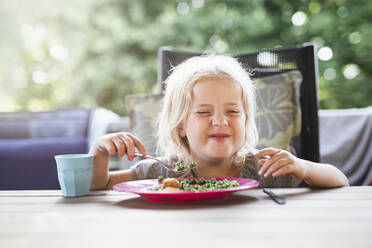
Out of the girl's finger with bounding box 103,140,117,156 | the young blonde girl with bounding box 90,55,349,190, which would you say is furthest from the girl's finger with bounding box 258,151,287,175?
the girl's finger with bounding box 103,140,117,156

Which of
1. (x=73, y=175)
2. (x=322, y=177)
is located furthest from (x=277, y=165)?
(x=73, y=175)

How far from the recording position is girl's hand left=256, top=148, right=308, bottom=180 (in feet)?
3.40

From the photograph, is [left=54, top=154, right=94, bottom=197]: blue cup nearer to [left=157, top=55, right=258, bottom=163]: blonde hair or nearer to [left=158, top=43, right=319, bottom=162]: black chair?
[left=157, top=55, right=258, bottom=163]: blonde hair

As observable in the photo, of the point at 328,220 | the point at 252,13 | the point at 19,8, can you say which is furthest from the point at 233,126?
the point at 19,8

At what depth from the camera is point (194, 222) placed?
0.69 meters

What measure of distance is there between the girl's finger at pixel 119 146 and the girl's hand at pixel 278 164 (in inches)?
16.2

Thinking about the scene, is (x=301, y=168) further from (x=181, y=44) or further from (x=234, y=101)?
(x=181, y=44)

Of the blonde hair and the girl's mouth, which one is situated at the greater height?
the blonde hair

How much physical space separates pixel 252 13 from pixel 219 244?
5379 mm

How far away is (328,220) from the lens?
2.24 ft

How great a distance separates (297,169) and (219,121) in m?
0.30

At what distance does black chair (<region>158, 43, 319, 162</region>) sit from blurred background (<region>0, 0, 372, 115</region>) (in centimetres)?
361

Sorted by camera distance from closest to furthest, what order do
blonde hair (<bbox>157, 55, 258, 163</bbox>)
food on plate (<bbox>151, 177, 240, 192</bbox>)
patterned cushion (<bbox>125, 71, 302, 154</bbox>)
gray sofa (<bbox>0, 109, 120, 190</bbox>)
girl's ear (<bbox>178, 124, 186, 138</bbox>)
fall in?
Answer: food on plate (<bbox>151, 177, 240, 192</bbox>) → blonde hair (<bbox>157, 55, 258, 163</bbox>) → girl's ear (<bbox>178, 124, 186, 138</bbox>) → patterned cushion (<bbox>125, 71, 302, 154</bbox>) → gray sofa (<bbox>0, 109, 120, 190</bbox>)

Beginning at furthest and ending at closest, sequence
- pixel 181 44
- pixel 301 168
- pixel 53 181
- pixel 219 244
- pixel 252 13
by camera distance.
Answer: pixel 181 44, pixel 252 13, pixel 53 181, pixel 301 168, pixel 219 244
